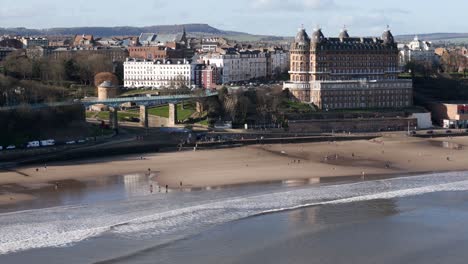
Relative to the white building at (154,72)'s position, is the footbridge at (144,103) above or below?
below

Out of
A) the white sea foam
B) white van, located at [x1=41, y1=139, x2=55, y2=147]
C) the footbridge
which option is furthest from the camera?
the footbridge

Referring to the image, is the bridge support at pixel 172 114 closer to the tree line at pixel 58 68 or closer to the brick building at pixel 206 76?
the tree line at pixel 58 68

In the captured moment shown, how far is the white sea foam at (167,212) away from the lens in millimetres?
24391

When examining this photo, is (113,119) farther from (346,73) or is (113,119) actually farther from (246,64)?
(246,64)

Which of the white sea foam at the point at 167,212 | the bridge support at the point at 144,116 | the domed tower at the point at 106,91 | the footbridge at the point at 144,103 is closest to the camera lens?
the white sea foam at the point at 167,212

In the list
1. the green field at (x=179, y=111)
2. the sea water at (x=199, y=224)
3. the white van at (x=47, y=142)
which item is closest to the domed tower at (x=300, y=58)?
the green field at (x=179, y=111)

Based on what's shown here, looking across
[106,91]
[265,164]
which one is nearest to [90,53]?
[106,91]

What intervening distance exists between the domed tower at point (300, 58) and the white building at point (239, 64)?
7.27 metres

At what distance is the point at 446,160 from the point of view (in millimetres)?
40750

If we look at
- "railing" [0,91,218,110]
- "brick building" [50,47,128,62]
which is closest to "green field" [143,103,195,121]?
"railing" [0,91,218,110]

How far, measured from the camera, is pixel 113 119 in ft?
156

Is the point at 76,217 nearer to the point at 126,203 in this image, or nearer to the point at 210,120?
the point at 126,203

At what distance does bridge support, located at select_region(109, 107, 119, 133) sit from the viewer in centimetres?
4653

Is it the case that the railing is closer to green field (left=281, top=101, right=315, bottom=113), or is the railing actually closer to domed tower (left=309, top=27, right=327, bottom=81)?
green field (left=281, top=101, right=315, bottom=113)
